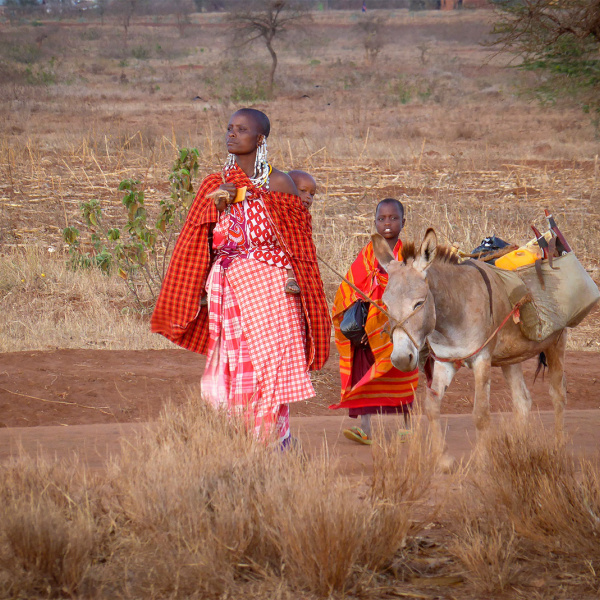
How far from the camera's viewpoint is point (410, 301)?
4.48 m

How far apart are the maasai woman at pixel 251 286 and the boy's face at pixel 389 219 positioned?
76 cm

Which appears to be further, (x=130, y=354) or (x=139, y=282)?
(x=139, y=282)

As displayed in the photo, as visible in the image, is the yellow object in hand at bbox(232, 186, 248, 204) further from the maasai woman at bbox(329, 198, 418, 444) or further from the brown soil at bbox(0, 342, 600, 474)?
the brown soil at bbox(0, 342, 600, 474)

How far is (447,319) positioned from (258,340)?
1.08 meters

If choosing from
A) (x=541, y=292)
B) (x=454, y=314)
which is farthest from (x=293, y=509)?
(x=541, y=292)

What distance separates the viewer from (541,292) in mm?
5379

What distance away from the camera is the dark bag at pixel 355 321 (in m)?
5.41

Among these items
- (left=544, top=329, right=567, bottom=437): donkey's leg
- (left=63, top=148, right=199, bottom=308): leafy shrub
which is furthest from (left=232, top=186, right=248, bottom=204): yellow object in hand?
(left=63, top=148, right=199, bottom=308): leafy shrub

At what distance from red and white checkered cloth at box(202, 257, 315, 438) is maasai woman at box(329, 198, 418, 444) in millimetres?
811

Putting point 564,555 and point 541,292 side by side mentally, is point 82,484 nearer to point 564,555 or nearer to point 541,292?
point 564,555

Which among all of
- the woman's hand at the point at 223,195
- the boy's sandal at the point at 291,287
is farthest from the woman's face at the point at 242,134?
the boy's sandal at the point at 291,287

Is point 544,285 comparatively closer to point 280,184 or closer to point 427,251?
point 427,251

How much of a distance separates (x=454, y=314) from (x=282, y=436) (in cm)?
119

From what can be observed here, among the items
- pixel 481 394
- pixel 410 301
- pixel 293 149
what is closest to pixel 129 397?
pixel 481 394
